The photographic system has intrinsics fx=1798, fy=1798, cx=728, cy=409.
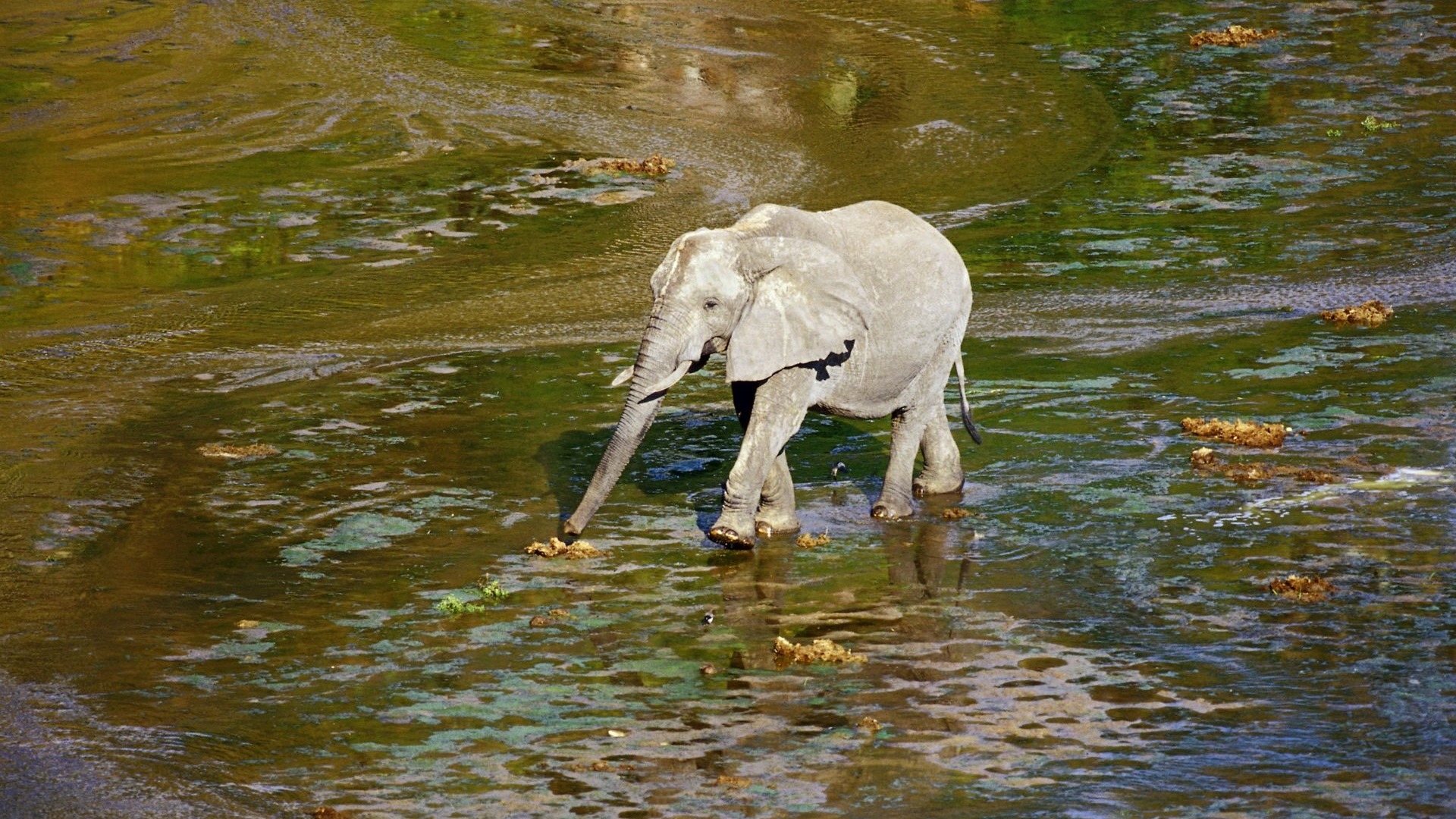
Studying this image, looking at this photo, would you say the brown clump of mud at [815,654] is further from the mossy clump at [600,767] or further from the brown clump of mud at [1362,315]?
the brown clump of mud at [1362,315]

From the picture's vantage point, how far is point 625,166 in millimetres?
22469

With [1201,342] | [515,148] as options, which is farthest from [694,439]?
[515,148]

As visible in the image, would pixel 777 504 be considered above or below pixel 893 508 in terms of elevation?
above

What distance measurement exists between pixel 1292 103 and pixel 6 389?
17.6 m

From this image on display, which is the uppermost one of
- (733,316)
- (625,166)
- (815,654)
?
(733,316)

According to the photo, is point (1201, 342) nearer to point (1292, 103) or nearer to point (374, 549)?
point (374, 549)

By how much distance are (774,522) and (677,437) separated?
2548mm

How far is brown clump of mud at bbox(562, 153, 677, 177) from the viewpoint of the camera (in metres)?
22.3

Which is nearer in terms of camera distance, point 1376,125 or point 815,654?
point 815,654

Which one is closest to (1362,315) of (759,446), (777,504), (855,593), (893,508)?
(893,508)

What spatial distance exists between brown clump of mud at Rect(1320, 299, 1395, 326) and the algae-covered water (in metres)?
0.13

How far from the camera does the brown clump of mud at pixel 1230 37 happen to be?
93.5 feet

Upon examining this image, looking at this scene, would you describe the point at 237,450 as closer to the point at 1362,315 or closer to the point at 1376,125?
the point at 1362,315

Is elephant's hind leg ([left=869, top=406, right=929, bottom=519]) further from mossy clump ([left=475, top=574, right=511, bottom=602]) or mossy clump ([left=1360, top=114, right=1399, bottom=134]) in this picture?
mossy clump ([left=1360, top=114, right=1399, bottom=134])
